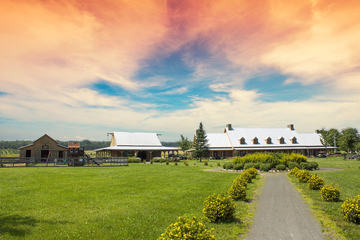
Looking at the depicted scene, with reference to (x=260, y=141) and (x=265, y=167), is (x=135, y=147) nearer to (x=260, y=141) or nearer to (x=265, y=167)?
(x=265, y=167)

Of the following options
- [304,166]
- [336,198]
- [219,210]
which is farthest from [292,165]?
[219,210]

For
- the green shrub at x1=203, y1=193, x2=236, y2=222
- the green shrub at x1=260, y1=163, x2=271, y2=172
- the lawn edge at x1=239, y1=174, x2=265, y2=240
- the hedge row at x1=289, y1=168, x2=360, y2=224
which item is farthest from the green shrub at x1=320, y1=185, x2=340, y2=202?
the green shrub at x1=260, y1=163, x2=271, y2=172

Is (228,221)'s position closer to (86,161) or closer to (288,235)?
(288,235)

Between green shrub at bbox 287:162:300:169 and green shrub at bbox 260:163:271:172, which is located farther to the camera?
green shrub at bbox 287:162:300:169

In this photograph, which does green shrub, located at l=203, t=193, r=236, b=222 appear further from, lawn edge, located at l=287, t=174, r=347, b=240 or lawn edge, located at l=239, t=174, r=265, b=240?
lawn edge, located at l=287, t=174, r=347, b=240

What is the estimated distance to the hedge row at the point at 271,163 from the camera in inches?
1104

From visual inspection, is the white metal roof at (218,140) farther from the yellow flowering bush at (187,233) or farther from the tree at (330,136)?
the yellow flowering bush at (187,233)

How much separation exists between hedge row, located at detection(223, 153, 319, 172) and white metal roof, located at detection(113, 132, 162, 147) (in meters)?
33.5

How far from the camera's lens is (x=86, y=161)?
39375 millimetres

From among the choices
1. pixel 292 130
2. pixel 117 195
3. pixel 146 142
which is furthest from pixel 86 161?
pixel 292 130

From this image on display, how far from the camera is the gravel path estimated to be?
7802mm

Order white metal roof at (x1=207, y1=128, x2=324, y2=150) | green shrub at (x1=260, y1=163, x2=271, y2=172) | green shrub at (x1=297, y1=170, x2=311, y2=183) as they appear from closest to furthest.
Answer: green shrub at (x1=297, y1=170, x2=311, y2=183) < green shrub at (x1=260, y1=163, x2=271, y2=172) < white metal roof at (x1=207, y1=128, x2=324, y2=150)

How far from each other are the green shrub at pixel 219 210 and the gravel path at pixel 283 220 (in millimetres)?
1025

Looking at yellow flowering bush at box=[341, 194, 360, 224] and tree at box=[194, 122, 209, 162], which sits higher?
tree at box=[194, 122, 209, 162]
